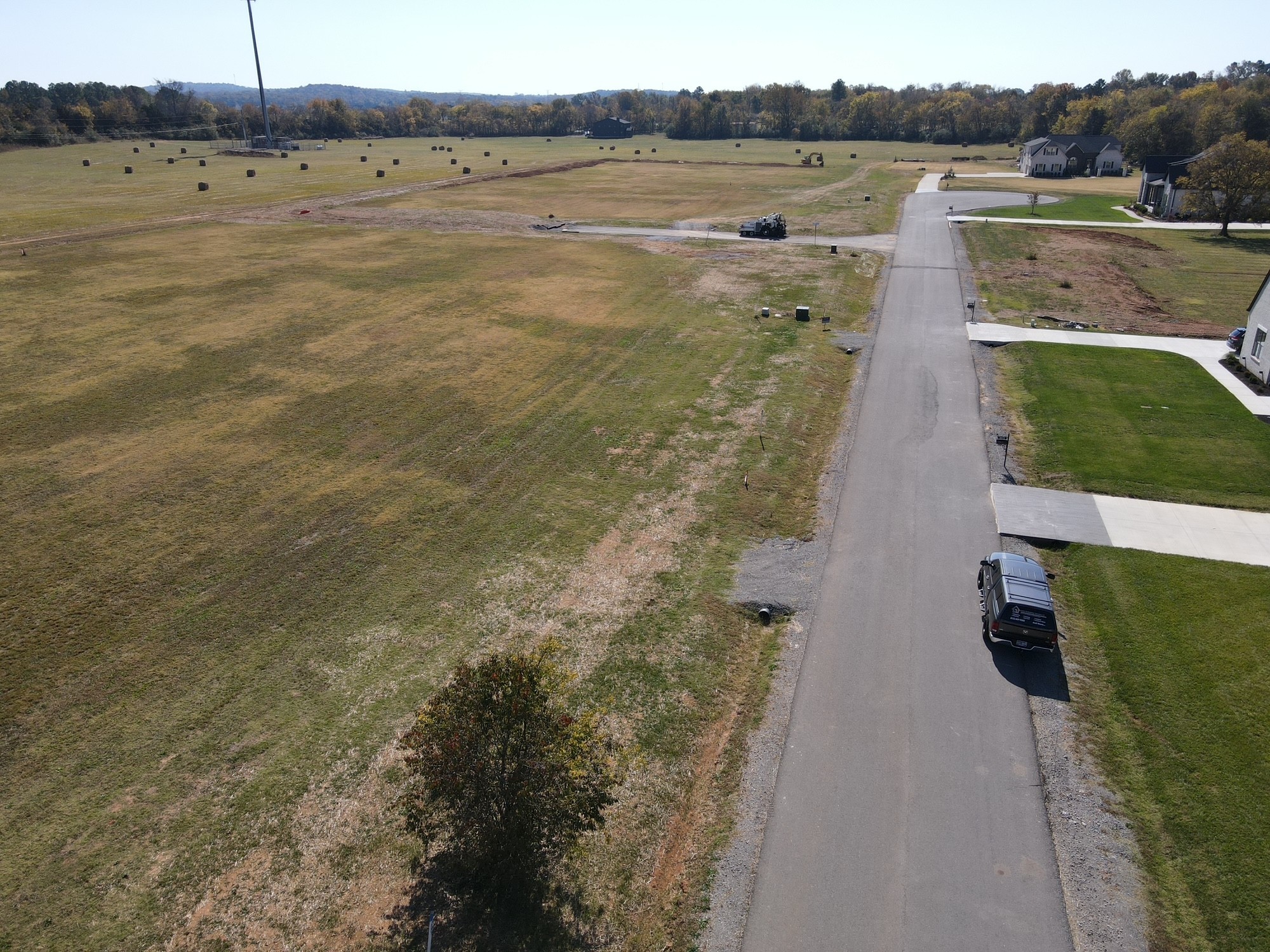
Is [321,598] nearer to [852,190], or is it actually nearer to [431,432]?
[431,432]

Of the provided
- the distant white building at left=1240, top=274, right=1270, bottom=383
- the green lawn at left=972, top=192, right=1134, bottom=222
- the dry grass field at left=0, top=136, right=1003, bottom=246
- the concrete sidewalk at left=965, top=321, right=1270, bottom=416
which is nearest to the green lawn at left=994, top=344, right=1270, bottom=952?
the distant white building at left=1240, top=274, right=1270, bottom=383

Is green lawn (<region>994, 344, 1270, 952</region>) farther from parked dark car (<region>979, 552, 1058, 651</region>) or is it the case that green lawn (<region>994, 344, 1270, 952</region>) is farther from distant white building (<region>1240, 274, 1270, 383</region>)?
distant white building (<region>1240, 274, 1270, 383</region>)

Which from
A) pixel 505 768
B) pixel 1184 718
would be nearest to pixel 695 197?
pixel 1184 718

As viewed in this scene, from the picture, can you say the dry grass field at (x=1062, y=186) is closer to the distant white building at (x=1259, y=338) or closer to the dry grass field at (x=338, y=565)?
the distant white building at (x=1259, y=338)

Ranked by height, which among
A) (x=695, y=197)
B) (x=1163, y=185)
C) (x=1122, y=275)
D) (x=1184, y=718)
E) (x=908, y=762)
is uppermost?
(x=1163, y=185)

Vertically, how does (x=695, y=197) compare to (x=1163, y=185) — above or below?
below

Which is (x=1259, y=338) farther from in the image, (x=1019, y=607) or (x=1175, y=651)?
(x=1019, y=607)

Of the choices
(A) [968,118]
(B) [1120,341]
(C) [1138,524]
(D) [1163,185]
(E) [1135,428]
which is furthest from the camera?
(A) [968,118]
